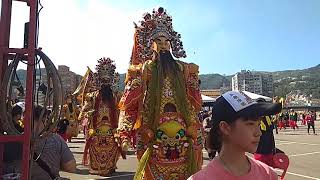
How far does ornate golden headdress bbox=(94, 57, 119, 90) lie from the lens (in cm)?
925

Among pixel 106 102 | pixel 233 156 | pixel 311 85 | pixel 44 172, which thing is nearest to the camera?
pixel 233 156

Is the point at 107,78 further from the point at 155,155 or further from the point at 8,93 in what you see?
the point at 8,93

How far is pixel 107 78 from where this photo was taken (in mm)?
9266

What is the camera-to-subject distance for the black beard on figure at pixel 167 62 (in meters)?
4.70

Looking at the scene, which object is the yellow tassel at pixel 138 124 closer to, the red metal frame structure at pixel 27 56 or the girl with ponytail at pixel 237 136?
the red metal frame structure at pixel 27 56

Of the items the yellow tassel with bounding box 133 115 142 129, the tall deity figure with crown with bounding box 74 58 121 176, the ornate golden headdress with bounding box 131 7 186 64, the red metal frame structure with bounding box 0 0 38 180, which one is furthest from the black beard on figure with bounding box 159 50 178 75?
the tall deity figure with crown with bounding box 74 58 121 176

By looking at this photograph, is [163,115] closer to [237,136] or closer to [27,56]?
[27,56]

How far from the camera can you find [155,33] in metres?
4.98

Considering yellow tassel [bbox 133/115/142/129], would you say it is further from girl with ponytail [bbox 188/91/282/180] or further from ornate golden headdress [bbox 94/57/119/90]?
ornate golden headdress [bbox 94/57/119/90]

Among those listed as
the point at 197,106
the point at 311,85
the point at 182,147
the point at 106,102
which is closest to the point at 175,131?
the point at 182,147

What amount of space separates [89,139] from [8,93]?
19.9ft

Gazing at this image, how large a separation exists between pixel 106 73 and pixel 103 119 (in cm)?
106

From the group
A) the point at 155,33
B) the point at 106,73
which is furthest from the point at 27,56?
the point at 106,73

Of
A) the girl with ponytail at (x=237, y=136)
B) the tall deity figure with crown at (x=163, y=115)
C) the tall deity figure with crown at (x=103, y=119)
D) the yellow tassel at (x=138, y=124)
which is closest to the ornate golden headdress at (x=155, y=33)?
the tall deity figure with crown at (x=163, y=115)
